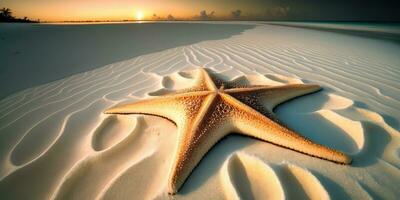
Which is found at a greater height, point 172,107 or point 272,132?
point 172,107

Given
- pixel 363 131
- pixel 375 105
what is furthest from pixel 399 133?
pixel 375 105

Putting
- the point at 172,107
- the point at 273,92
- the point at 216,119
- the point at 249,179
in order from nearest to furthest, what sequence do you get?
1. the point at 249,179
2. the point at 216,119
3. the point at 172,107
4. the point at 273,92

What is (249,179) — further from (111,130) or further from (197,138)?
(111,130)

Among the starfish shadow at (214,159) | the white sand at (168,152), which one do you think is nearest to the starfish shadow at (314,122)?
the white sand at (168,152)

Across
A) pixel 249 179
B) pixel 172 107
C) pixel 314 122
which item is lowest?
pixel 249 179

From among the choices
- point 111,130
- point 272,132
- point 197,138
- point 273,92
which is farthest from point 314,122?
point 111,130

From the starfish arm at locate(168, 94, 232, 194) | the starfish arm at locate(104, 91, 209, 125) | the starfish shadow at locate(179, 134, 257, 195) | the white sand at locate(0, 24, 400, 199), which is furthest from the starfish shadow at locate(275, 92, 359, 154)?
the starfish arm at locate(104, 91, 209, 125)

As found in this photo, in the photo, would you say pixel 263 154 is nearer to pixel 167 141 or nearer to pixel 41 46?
pixel 167 141
